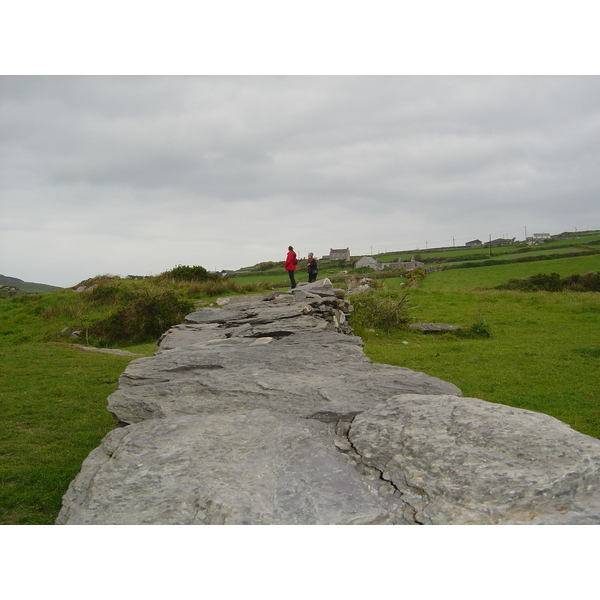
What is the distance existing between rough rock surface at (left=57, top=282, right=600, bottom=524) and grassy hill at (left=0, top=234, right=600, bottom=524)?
2.17 meters

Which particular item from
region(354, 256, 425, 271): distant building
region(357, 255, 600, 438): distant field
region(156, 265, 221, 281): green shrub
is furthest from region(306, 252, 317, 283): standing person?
region(354, 256, 425, 271): distant building

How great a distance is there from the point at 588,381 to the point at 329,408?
9.16m

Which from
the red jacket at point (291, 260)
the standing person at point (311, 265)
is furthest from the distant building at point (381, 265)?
the red jacket at point (291, 260)

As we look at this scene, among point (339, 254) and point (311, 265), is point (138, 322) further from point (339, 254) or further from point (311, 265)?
point (339, 254)

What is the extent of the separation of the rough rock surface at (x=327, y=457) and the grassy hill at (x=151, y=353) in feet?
7.11

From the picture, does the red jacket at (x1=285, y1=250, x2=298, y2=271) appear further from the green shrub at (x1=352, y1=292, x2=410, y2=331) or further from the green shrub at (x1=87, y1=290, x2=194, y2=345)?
the green shrub at (x1=87, y1=290, x2=194, y2=345)

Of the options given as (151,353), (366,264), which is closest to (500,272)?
(366,264)

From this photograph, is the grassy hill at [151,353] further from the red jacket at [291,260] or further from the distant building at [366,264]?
the distant building at [366,264]

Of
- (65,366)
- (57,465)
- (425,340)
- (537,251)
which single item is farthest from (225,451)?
(537,251)

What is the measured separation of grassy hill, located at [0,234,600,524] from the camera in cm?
759

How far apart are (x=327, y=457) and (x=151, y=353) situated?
1306 cm

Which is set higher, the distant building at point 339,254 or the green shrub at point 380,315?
the distant building at point 339,254

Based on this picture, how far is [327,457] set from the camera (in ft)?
14.2

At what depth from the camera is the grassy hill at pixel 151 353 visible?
7.59 m
